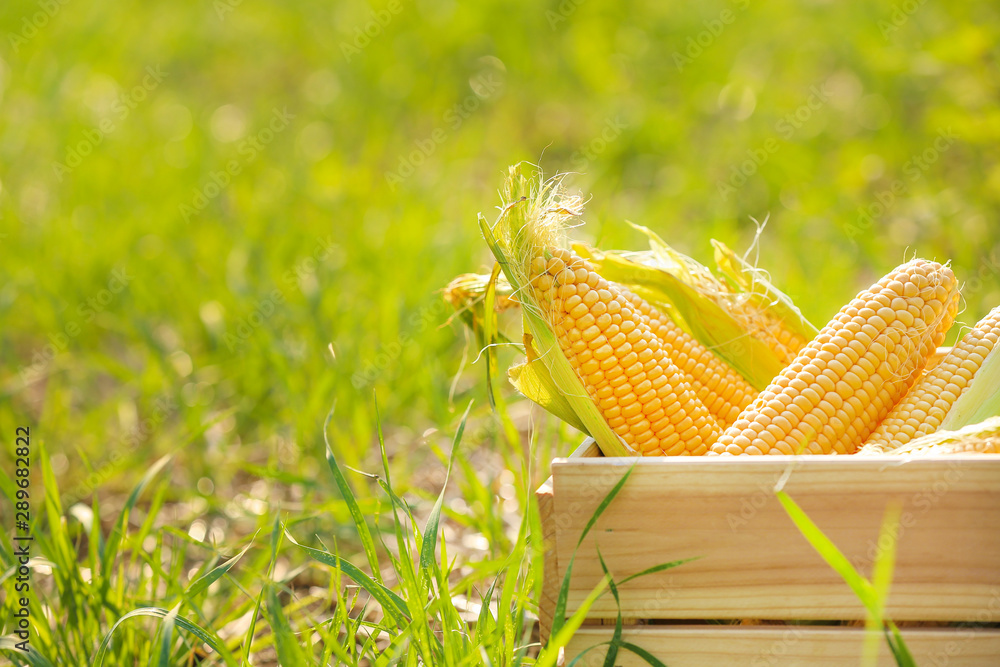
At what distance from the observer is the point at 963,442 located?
1.16 meters

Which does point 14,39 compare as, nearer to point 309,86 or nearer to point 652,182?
point 309,86

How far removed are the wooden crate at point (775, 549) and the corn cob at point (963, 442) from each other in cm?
8

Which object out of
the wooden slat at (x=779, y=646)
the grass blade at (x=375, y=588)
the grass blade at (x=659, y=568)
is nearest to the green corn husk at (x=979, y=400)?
the wooden slat at (x=779, y=646)

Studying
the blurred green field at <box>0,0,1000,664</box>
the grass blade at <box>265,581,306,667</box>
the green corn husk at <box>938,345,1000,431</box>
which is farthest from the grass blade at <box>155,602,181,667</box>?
the green corn husk at <box>938,345,1000,431</box>

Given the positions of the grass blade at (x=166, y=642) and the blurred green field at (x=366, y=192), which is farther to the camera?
the blurred green field at (x=366, y=192)

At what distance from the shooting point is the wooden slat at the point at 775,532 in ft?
3.63

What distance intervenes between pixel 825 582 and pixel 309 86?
5.15 meters

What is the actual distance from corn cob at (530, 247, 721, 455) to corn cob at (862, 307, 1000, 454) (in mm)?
284

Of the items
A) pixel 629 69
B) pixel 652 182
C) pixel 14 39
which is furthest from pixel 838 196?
pixel 14 39

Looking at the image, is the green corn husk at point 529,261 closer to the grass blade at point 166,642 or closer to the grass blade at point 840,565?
the grass blade at point 840,565

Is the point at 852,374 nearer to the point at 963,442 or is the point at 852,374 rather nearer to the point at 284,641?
the point at 963,442

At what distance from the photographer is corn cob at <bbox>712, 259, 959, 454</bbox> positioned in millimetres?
1289

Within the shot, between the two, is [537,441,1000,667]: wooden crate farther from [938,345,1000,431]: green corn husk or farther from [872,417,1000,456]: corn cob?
[938,345,1000,431]: green corn husk

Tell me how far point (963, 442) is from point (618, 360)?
505mm
